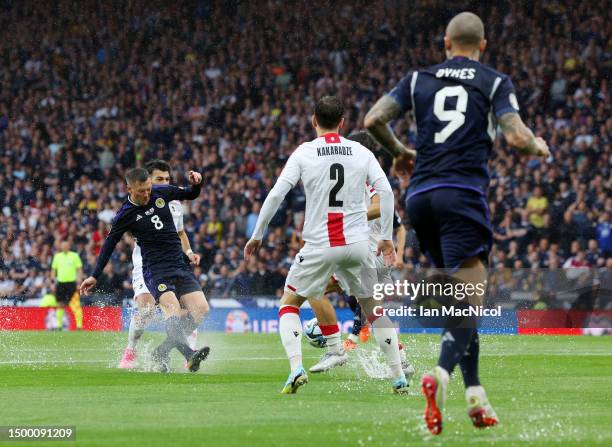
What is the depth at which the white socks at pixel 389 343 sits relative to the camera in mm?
9398

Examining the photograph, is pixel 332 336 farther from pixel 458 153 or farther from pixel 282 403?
pixel 458 153

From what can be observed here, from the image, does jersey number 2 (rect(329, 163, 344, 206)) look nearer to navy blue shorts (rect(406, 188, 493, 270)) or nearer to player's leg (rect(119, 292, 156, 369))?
navy blue shorts (rect(406, 188, 493, 270))

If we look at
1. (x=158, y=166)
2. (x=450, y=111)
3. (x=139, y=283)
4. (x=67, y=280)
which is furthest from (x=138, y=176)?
(x=67, y=280)

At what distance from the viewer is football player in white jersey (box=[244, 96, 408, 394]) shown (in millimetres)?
9266

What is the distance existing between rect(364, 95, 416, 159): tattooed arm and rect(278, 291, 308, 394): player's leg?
270 cm

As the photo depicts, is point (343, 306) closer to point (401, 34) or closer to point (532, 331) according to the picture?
point (532, 331)

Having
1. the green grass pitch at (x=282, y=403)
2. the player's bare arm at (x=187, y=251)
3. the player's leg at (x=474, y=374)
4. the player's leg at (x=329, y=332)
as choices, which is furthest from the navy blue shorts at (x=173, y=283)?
the player's leg at (x=474, y=374)

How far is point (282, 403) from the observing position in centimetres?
847

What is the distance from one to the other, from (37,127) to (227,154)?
6.23m

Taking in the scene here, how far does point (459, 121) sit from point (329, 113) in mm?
2609

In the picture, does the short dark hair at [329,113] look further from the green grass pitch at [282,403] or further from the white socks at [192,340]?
A: the white socks at [192,340]

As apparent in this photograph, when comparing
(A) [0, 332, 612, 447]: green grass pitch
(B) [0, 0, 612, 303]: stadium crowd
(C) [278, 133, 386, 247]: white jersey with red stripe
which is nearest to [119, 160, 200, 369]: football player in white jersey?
(A) [0, 332, 612, 447]: green grass pitch

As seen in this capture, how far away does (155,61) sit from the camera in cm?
3419

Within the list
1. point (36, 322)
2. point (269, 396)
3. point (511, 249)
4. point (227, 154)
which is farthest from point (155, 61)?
point (269, 396)
